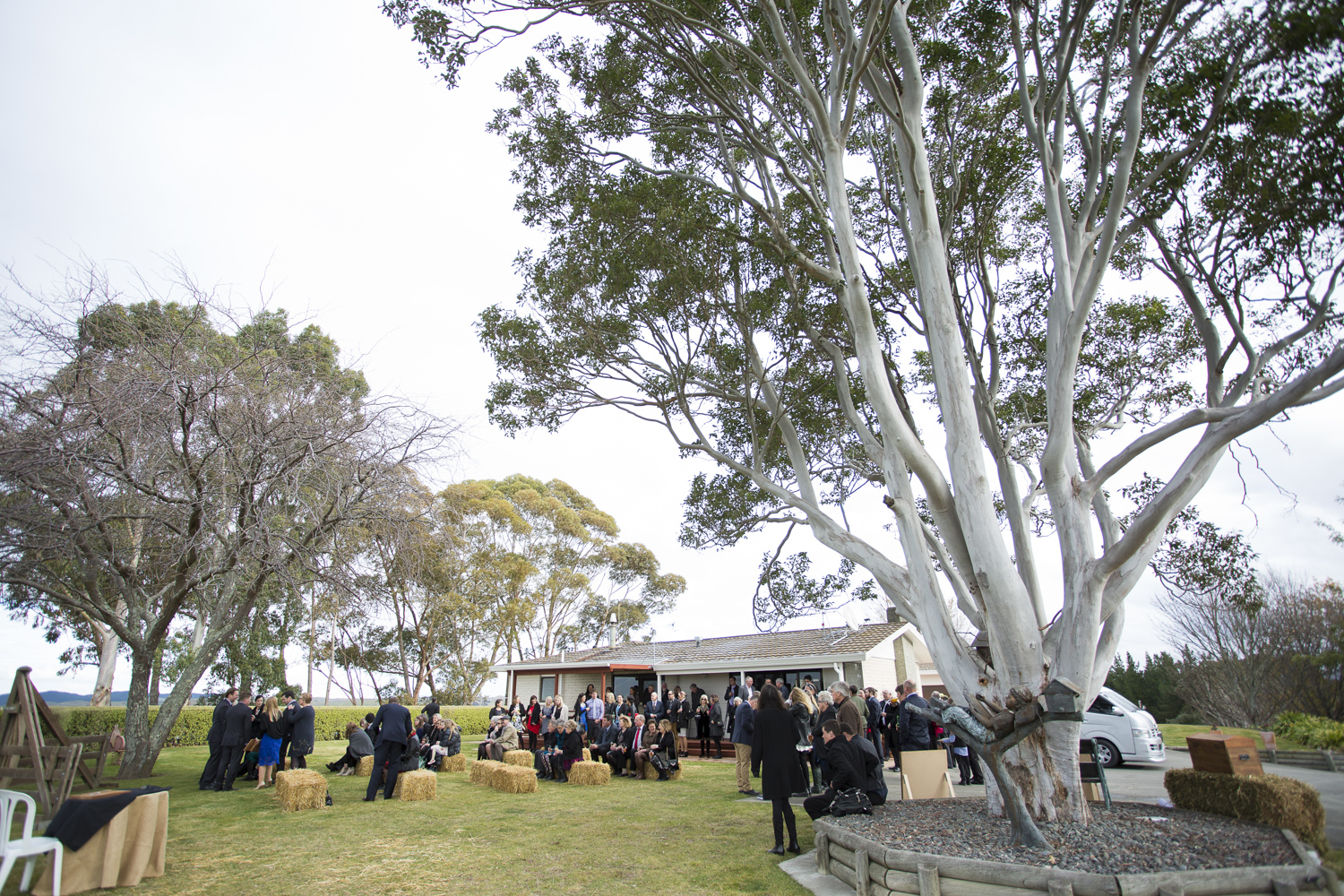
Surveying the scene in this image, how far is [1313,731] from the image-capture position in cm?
438

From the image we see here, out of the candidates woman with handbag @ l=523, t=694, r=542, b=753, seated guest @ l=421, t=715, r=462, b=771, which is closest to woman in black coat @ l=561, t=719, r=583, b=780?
seated guest @ l=421, t=715, r=462, b=771

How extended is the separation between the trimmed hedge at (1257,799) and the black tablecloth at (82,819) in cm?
811

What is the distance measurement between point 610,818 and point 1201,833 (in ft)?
20.3

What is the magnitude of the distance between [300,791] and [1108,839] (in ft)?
29.5

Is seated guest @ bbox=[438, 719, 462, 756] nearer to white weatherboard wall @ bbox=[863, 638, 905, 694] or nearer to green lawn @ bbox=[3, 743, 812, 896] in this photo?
green lawn @ bbox=[3, 743, 812, 896]

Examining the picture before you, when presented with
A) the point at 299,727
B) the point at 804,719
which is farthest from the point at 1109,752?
the point at 299,727

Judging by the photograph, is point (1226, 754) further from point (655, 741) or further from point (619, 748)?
point (619, 748)

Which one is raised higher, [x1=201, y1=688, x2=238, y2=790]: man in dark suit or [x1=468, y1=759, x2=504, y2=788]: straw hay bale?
[x1=201, y1=688, x2=238, y2=790]: man in dark suit

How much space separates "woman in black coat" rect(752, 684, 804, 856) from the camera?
6492 mm

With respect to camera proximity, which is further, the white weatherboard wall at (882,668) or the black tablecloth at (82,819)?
the white weatherboard wall at (882,668)

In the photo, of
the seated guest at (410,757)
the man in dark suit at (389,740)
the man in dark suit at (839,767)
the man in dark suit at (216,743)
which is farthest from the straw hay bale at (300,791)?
the man in dark suit at (839,767)

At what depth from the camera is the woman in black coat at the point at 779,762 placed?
21.3 feet

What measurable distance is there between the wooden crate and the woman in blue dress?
39.2ft

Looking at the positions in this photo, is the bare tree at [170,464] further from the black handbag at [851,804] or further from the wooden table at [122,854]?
the black handbag at [851,804]
